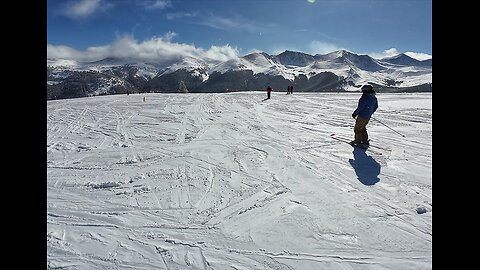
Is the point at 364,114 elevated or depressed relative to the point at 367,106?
depressed

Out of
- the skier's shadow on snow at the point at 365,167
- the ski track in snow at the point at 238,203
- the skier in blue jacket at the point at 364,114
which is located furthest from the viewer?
the skier in blue jacket at the point at 364,114

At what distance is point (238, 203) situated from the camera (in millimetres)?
5188

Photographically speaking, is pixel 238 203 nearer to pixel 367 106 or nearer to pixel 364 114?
pixel 364 114

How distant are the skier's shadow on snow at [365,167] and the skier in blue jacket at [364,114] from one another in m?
0.92

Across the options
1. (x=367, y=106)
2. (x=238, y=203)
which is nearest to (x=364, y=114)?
(x=367, y=106)

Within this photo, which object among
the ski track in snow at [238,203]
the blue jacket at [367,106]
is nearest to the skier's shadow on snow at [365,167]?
the ski track in snow at [238,203]

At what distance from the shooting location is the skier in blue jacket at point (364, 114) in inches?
368

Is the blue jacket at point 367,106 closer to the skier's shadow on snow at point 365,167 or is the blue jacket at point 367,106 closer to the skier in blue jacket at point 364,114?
the skier in blue jacket at point 364,114

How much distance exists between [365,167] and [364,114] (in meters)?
2.93

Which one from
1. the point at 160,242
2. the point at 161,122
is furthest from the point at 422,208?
the point at 161,122

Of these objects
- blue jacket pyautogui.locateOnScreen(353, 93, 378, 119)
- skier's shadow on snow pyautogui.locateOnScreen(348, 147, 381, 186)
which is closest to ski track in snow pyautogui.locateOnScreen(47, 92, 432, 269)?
skier's shadow on snow pyautogui.locateOnScreen(348, 147, 381, 186)

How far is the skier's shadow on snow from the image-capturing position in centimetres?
626
